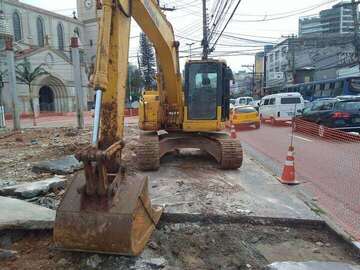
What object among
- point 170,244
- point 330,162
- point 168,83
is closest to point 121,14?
point 170,244

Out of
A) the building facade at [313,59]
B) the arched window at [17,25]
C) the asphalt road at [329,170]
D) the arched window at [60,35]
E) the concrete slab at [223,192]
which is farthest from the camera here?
the arched window at [60,35]

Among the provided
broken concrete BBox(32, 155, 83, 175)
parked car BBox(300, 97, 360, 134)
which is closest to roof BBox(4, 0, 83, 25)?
parked car BBox(300, 97, 360, 134)

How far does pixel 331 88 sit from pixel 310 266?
30.9m

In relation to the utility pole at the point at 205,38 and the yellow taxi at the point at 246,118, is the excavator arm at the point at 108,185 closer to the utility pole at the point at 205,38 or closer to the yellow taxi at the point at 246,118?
the yellow taxi at the point at 246,118

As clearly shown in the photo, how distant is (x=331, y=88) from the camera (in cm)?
3250

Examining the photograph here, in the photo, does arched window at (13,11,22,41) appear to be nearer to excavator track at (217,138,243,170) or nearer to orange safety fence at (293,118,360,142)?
orange safety fence at (293,118,360,142)

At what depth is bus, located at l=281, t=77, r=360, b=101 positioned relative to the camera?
29.8 metres

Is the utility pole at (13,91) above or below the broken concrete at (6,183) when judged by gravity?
above

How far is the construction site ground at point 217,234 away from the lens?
432 cm

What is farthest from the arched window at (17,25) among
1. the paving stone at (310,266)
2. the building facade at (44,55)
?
the paving stone at (310,266)

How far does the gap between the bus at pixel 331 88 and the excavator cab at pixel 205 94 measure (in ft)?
77.5

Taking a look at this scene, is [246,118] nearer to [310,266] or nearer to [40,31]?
[310,266]

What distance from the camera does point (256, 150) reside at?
14078 mm

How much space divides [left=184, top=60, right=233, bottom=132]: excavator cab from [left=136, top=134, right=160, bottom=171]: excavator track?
3.55ft
